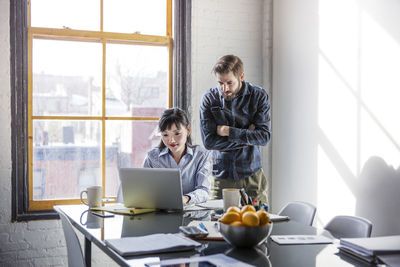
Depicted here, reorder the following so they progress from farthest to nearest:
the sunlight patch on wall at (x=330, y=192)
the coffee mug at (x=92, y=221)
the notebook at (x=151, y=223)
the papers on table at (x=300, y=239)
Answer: the sunlight patch on wall at (x=330, y=192) < the coffee mug at (x=92, y=221) < the notebook at (x=151, y=223) < the papers on table at (x=300, y=239)

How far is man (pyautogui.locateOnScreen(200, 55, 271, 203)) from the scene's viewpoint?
3.06 metres

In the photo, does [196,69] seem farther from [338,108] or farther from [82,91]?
[338,108]

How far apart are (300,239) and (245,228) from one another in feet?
1.01

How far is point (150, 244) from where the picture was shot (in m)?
1.59

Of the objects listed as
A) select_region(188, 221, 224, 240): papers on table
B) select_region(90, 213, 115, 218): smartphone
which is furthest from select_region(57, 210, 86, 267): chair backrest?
select_region(188, 221, 224, 240): papers on table

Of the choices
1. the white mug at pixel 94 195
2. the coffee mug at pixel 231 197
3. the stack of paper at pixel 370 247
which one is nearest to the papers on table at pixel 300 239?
the stack of paper at pixel 370 247

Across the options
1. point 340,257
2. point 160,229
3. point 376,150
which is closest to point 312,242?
point 340,257

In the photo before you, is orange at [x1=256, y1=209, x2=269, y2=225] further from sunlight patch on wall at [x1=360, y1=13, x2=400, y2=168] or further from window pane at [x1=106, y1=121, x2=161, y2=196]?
window pane at [x1=106, y1=121, x2=161, y2=196]

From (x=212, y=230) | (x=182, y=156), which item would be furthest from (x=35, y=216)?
(x=212, y=230)

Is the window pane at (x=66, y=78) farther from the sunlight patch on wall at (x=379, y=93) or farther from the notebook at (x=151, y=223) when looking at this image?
the sunlight patch on wall at (x=379, y=93)

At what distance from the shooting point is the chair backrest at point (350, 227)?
2119 millimetres

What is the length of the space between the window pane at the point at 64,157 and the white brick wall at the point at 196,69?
23cm

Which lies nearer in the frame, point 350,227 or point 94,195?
point 350,227

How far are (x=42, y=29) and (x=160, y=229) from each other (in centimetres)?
239
